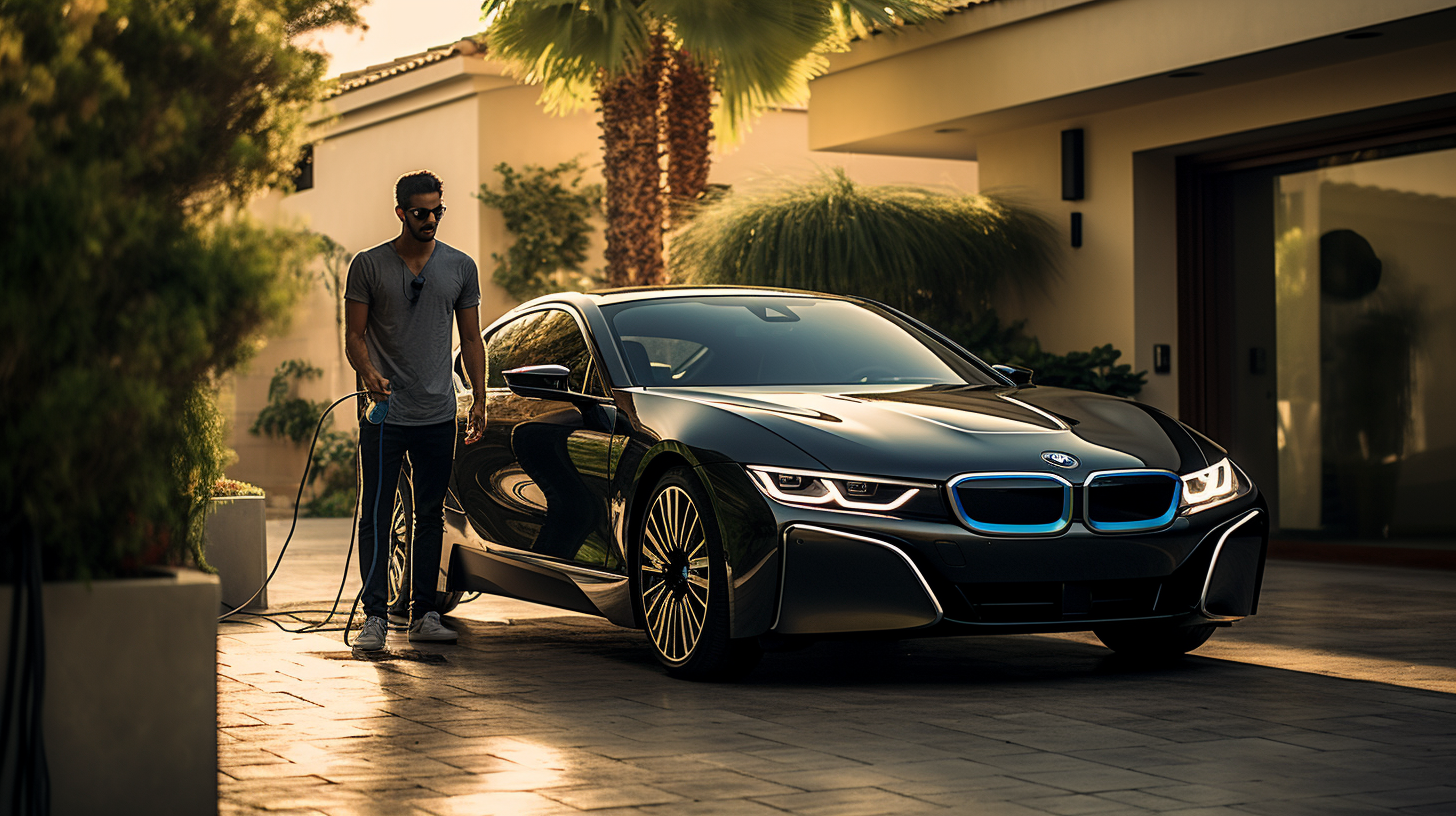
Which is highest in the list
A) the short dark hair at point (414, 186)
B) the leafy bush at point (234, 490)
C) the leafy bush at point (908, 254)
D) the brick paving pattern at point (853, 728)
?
the leafy bush at point (908, 254)

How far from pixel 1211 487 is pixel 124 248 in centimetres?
417

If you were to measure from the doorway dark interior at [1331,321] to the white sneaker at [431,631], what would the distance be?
7.27 metres

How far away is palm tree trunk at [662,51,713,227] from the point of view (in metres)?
18.2

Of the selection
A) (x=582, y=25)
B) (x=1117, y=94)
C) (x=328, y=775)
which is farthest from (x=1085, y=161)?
(x=328, y=775)

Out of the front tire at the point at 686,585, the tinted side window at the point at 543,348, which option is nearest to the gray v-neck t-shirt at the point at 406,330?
the tinted side window at the point at 543,348

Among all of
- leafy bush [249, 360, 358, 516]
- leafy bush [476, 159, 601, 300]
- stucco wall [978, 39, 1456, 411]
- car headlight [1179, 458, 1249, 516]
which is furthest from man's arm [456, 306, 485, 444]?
leafy bush [249, 360, 358, 516]

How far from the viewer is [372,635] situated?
7.54 meters

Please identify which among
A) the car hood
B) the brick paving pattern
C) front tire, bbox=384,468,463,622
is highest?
the car hood

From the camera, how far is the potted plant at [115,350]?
368 centimetres

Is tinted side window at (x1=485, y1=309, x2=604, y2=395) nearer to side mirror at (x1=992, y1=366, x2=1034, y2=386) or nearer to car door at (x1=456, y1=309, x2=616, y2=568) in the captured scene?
car door at (x1=456, y1=309, x2=616, y2=568)

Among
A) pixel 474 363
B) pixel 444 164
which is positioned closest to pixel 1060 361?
pixel 474 363

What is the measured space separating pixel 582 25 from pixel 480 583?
835 cm

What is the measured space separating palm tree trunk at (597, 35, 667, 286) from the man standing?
9216 millimetres

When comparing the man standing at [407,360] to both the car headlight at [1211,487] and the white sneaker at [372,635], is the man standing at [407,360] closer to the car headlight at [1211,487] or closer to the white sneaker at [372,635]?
the white sneaker at [372,635]
